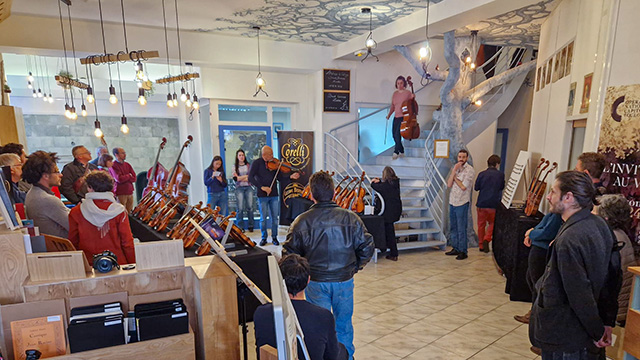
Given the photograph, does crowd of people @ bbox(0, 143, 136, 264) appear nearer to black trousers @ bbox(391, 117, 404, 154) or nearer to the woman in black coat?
the woman in black coat

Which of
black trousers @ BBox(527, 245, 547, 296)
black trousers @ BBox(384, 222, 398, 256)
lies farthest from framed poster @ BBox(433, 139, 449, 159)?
black trousers @ BBox(527, 245, 547, 296)

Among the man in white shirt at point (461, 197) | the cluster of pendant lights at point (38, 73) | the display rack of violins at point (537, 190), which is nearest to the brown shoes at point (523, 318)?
the display rack of violins at point (537, 190)

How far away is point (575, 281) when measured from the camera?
1832mm

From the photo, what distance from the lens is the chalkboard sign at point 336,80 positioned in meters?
6.88

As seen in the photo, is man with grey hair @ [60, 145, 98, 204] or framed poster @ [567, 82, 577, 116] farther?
man with grey hair @ [60, 145, 98, 204]

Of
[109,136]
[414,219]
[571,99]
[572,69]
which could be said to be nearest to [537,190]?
[571,99]

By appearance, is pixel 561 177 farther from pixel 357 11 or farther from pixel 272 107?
pixel 272 107

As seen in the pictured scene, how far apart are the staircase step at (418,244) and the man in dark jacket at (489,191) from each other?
2.31 feet

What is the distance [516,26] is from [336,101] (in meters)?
3.29

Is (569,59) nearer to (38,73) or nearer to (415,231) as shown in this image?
(415,231)

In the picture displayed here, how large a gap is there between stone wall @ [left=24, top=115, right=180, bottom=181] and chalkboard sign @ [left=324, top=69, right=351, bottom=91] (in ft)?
14.2

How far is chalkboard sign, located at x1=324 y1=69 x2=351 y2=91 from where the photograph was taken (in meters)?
6.88

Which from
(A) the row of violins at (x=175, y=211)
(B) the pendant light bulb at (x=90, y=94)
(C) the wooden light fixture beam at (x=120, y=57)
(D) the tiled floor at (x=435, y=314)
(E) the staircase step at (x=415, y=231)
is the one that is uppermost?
(C) the wooden light fixture beam at (x=120, y=57)

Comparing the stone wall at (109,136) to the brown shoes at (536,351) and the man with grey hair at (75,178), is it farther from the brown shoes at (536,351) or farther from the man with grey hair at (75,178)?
the brown shoes at (536,351)
